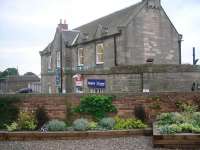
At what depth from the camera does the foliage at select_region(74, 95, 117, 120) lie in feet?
52.3

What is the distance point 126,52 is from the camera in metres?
29.0

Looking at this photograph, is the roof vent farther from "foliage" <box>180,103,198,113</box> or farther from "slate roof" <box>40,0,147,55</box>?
"foliage" <box>180,103,198,113</box>

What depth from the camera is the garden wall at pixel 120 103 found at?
15898mm

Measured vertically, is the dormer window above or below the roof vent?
below

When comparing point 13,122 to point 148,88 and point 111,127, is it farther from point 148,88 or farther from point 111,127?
point 148,88

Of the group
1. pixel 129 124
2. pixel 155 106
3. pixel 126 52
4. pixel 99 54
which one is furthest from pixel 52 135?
pixel 99 54

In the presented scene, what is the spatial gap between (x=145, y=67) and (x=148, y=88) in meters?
1.27

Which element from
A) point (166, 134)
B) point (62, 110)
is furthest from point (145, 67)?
point (166, 134)

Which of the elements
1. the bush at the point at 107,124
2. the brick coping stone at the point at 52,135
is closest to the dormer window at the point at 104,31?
the bush at the point at 107,124

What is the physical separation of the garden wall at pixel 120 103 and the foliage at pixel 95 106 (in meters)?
0.28

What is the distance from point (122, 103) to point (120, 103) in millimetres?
90

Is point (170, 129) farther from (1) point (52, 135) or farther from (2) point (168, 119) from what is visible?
(1) point (52, 135)

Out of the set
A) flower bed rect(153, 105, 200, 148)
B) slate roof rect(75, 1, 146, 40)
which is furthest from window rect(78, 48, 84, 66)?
flower bed rect(153, 105, 200, 148)

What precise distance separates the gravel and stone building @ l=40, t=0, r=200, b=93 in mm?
9092
